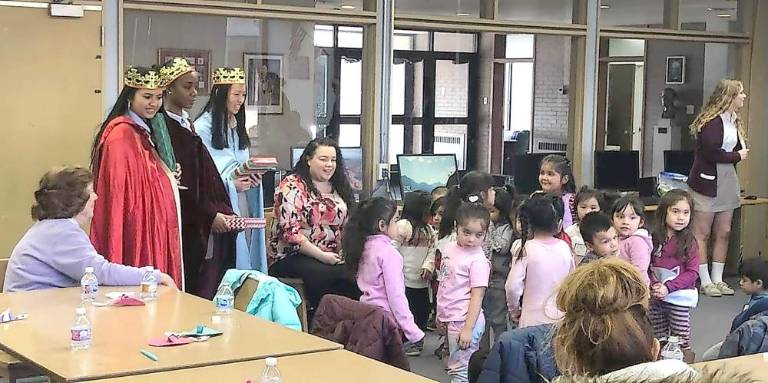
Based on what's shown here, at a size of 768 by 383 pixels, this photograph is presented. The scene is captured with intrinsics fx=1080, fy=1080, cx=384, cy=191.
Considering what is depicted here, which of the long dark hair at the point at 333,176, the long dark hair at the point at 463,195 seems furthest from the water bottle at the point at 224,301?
the long dark hair at the point at 463,195

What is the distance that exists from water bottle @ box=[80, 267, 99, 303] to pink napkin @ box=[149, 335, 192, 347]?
2.27 ft

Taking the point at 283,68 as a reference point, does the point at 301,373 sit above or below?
below

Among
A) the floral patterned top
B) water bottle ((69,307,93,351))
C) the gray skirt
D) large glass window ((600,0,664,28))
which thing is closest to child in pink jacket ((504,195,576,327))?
the floral patterned top

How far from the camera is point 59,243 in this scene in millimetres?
4309

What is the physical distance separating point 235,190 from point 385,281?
107 centimetres

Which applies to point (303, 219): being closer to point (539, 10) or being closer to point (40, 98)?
point (40, 98)

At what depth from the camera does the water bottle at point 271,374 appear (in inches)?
118

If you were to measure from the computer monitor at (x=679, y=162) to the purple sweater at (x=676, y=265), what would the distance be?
3.58m

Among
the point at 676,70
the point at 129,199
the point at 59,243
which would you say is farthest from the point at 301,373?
the point at 676,70

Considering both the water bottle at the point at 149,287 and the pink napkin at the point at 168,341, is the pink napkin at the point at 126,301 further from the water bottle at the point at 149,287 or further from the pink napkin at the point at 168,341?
the pink napkin at the point at 168,341

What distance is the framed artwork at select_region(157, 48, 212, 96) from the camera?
6.79 metres

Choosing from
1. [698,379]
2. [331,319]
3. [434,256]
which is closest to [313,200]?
[434,256]

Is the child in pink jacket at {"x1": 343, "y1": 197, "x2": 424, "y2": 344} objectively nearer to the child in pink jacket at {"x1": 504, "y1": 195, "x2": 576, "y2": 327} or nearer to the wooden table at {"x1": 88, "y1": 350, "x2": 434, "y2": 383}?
the child in pink jacket at {"x1": 504, "y1": 195, "x2": 576, "y2": 327}

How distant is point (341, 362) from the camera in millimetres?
3373
